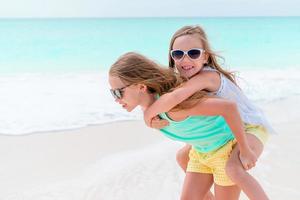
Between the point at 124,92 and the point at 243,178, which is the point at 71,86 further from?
the point at 243,178

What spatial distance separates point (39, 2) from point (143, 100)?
56.9m

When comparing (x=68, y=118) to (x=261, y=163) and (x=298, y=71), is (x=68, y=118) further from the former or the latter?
(x=298, y=71)

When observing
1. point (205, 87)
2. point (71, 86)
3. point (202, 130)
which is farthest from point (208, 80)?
point (71, 86)

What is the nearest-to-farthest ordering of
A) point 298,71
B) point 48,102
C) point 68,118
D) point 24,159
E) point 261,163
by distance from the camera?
point 261,163 < point 24,159 < point 68,118 < point 48,102 < point 298,71

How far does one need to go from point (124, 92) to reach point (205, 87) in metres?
0.44

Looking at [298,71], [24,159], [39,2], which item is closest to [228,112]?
[24,159]

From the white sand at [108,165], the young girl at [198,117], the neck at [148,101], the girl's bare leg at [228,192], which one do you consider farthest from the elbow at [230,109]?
the white sand at [108,165]

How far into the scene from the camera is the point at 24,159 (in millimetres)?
5137

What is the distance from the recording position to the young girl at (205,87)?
97.0 inches

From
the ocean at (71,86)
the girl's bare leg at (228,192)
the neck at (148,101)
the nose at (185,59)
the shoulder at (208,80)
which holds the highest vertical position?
the nose at (185,59)

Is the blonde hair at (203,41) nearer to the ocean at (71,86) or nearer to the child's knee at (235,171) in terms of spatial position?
the ocean at (71,86)

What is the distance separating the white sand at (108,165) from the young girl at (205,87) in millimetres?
1544

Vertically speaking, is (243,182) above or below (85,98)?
above

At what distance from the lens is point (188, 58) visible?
2.59m
